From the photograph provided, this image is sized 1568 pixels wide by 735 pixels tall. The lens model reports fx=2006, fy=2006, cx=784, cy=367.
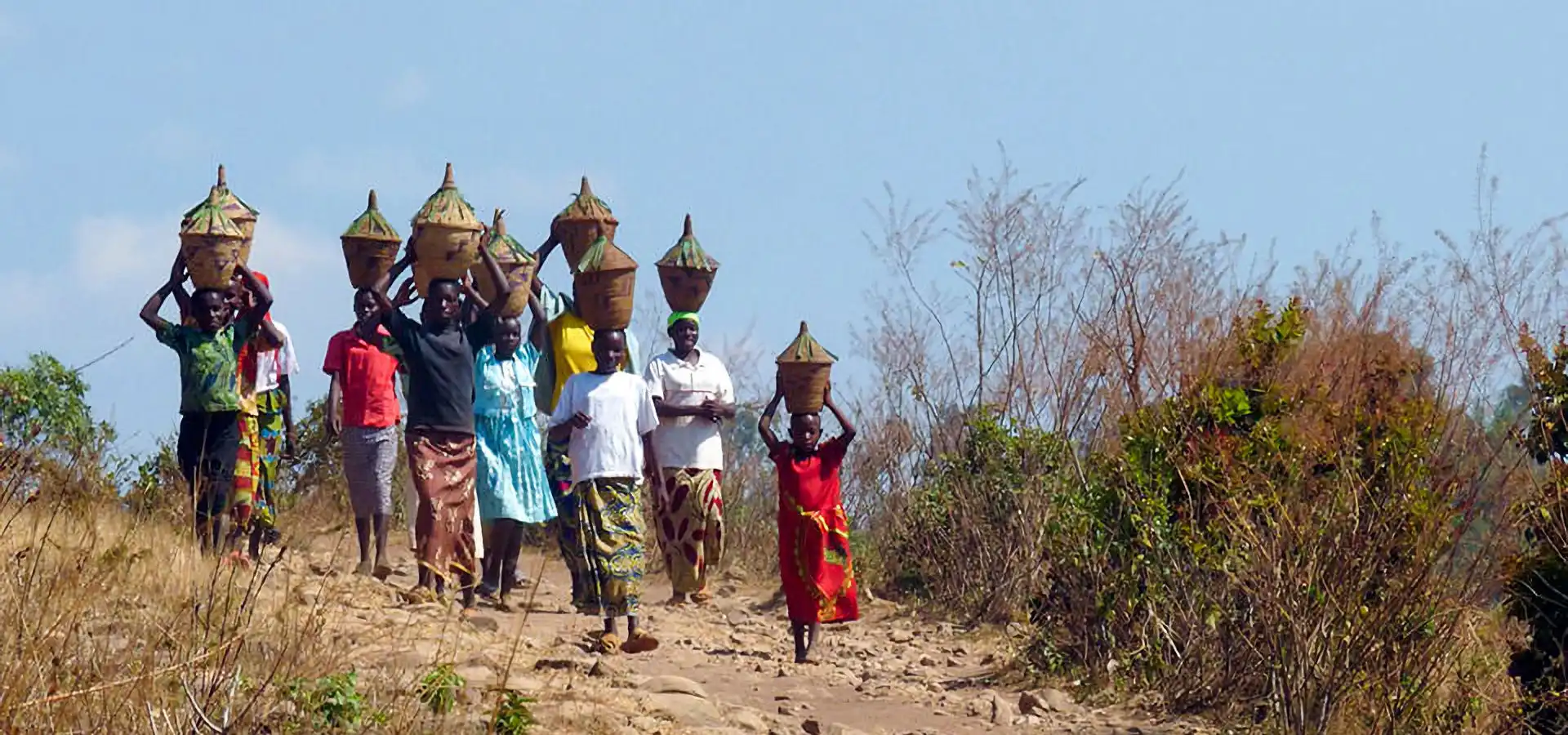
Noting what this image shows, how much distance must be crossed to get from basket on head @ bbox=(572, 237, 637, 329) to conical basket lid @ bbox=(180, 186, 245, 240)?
159 centimetres

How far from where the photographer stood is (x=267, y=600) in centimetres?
757

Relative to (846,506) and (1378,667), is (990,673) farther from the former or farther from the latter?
(846,506)

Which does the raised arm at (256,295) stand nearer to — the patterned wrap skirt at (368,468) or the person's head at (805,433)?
the patterned wrap skirt at (368,468)

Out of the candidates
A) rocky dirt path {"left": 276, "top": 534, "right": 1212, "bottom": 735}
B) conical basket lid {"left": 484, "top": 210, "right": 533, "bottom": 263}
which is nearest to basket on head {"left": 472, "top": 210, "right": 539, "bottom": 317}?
conical basket lid {"left": 484, "top": 210, "right": 533, "bottom": 263}

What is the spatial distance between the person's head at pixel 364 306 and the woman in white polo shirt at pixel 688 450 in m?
1.44

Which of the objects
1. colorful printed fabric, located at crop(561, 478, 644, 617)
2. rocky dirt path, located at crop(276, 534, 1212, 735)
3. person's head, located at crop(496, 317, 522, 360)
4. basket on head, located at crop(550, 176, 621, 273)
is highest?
basket on head, located at crop(550, 176, 621, 273)

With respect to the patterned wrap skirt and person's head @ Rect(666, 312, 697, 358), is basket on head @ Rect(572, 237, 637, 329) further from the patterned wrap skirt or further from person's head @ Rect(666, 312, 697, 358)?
the patterned wrap skirt

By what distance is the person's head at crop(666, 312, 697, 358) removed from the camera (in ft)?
34.6

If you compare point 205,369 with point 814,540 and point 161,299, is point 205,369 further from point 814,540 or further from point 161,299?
point 814,540

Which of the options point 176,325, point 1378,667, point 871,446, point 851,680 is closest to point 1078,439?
point 871,446

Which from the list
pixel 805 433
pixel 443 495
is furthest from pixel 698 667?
pixel 443 495

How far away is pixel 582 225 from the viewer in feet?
36.6

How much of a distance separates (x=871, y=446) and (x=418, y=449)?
4769mm

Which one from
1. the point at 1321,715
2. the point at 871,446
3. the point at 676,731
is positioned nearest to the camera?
the point at 676,731
